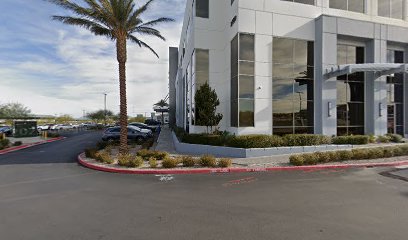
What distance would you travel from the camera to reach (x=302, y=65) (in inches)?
721

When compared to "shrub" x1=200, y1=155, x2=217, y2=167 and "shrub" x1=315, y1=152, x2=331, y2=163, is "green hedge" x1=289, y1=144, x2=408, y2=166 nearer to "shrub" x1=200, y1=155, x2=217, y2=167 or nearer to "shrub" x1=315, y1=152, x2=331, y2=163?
"shrub" x1=315, y1=152, x2=331, y2=163

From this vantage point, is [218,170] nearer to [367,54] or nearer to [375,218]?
[375,218]

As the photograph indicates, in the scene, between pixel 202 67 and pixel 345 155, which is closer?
pixel 345 155

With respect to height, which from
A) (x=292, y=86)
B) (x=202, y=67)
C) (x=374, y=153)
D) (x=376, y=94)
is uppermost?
(x=202, y=67)

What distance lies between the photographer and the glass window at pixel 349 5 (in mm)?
19453

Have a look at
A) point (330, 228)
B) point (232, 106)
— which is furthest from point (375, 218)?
point (232, 106)

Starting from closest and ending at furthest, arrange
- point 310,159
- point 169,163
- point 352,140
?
point 169,163
point 310,159
point 352,140

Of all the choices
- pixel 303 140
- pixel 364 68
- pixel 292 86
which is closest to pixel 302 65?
pixel 292 86

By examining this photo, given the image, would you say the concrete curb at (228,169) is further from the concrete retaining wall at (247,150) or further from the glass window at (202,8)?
the glass window at (202,8)

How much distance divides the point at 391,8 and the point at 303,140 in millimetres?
15634

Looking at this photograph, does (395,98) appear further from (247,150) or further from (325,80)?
(247,150)

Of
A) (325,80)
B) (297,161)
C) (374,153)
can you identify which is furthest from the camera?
(325,80)

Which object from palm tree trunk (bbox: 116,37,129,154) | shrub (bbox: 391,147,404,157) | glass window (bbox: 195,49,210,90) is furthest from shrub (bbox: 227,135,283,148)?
glass window (bbox: 195,49,210,90)

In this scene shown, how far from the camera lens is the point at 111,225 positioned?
5531mm
